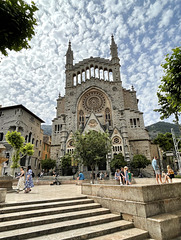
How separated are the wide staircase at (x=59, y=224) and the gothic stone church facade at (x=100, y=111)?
93.5 ft

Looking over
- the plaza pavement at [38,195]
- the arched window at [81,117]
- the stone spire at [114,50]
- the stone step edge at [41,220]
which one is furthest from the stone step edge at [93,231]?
the stone spire at [114,50]

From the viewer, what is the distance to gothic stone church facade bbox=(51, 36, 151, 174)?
36938 mm

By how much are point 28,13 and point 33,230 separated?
669 cm

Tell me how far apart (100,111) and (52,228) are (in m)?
39.7

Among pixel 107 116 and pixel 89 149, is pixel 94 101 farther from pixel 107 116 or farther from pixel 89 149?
pixel 89 149

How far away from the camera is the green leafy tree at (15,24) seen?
4.36 meters

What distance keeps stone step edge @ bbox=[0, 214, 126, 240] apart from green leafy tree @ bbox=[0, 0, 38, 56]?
5631 mm

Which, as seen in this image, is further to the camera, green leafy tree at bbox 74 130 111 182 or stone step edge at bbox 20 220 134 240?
green leafy tree at bbox 74 130 111 182

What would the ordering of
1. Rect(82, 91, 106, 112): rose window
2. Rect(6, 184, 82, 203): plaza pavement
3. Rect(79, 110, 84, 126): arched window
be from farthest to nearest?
Rect(82, 91, 106, 112): rose window → Rect(79, 110, 84, 126): arched window → Rect(6, 184, 82, 203): plaza pavement

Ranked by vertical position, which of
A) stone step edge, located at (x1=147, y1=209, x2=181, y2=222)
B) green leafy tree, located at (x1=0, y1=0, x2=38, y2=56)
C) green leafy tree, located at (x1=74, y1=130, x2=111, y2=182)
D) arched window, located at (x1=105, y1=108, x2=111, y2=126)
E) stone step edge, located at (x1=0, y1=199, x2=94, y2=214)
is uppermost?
arched window, located at (x1=105, y1=108, x2=111, y2=126)

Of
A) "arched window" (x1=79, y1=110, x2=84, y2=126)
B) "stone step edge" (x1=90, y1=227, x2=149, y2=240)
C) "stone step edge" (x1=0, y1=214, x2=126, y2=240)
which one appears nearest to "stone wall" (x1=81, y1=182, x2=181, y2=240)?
"stone step edge" (x1=90, y1=227, x2=149, y2=240)

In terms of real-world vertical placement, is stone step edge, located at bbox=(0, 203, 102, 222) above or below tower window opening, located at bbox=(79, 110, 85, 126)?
below

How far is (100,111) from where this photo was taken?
43281mm

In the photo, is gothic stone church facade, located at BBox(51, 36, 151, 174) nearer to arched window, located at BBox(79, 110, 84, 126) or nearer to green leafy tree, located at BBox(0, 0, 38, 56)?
arched window, located at BBox(79, 110, 84, 126)
